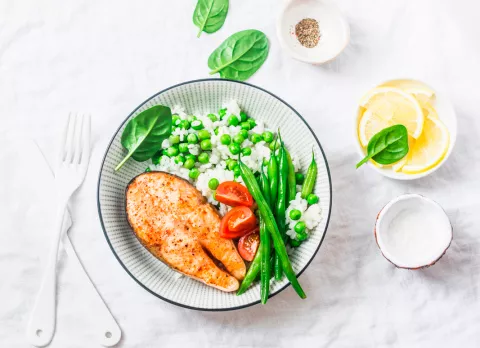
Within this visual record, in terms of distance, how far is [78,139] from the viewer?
3.73 m

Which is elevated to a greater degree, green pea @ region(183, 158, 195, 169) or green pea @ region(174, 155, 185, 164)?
green pea @ region(174, 155, 185, 164)

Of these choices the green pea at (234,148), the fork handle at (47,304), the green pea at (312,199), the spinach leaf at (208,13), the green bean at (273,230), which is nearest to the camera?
the green bean at (273,230)

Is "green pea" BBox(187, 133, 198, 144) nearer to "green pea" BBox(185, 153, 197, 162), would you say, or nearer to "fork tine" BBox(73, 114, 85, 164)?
"green pea" BBox(185, 153, 197, 162)

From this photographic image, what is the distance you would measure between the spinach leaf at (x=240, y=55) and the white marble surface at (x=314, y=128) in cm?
7

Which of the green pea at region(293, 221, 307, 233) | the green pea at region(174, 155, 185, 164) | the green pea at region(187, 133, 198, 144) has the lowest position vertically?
the green pea at region(293, 221, 307, 233)

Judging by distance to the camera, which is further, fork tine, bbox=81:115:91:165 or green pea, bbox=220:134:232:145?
fork tine, bbox=81:115:91:165

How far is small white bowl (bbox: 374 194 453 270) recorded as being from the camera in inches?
136

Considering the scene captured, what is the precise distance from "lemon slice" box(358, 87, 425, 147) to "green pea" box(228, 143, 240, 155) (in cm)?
84

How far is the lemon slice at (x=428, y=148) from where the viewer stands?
3506 mm

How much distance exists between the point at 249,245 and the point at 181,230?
18.3 inches

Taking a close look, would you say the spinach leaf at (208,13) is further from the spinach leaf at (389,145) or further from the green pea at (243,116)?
the spinach leaf at (389,145)

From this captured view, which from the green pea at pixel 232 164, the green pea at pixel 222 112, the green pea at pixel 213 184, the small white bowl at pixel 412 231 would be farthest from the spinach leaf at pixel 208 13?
the small white bowl at pixel 412 231

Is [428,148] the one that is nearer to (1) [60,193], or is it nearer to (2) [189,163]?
(2) [189,163]

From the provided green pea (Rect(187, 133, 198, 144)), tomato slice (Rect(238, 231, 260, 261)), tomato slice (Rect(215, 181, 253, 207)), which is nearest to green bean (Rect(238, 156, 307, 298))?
tomato slice (Rect(215, 181, 253, 207))
